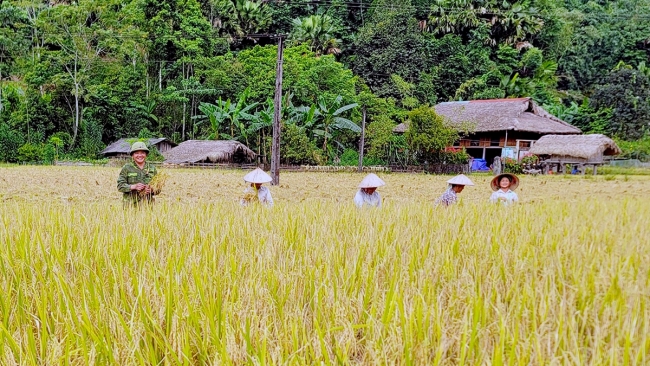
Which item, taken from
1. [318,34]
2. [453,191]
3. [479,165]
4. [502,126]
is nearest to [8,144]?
[318,34]

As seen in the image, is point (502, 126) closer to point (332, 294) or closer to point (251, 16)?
point (251, 16)

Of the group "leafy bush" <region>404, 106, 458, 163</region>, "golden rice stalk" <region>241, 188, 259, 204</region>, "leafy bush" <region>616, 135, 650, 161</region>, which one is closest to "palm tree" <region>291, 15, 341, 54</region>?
"leafy bush" <region>404, 106, 458, 163</region>

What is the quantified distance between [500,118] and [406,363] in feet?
64.9

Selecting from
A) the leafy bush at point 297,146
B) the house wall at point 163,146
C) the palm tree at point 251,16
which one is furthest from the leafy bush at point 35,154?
the palm tree at point 251,16

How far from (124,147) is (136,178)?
1893cm

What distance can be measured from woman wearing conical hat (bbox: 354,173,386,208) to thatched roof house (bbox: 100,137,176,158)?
18.4 meters

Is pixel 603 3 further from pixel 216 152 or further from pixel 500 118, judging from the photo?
pixel 216 152

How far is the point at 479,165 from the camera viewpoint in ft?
62.4

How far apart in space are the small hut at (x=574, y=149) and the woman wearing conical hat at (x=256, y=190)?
1110cm

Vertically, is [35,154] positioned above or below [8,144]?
below

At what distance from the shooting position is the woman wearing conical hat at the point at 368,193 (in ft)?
13.1

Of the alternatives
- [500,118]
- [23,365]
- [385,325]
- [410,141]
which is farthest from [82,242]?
[500,118]

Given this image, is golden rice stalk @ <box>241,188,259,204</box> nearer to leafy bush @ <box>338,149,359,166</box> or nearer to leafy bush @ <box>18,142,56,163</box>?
leafy bush @ <box>338,149,359,166</box>

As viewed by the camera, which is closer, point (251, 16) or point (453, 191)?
point (453, 191)
